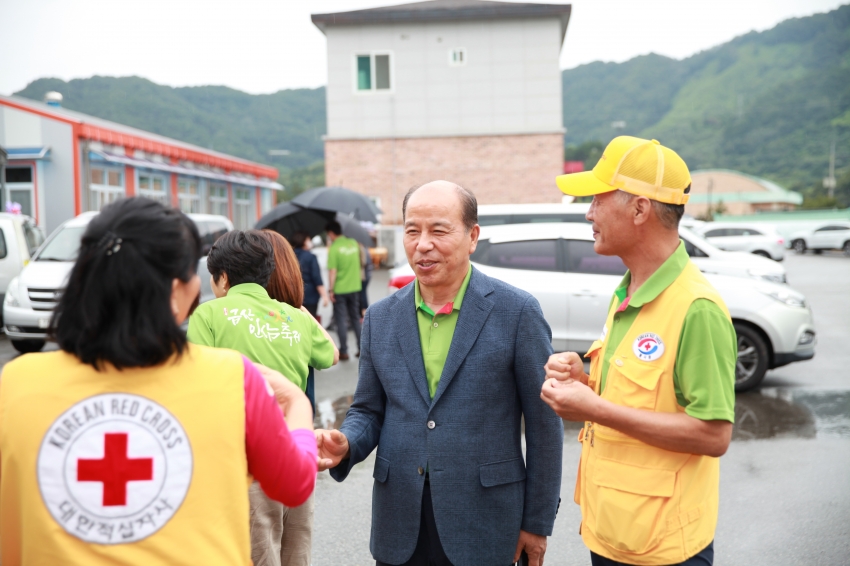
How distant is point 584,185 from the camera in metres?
2.27

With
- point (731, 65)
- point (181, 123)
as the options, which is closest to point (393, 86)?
point (181, 123)

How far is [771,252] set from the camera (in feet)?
101

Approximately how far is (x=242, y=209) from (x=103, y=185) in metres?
14.3

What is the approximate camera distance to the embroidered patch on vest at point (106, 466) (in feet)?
4.87

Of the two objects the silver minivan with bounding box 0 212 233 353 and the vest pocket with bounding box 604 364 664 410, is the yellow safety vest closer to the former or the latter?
the vest pocket with bounding box 604 364 664 410

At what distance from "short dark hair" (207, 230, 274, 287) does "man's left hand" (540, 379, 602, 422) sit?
1.85 metres

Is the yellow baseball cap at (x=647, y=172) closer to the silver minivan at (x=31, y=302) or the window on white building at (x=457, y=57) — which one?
the silver minivan at (x=31, y=302)

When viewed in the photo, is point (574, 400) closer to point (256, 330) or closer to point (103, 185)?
point (256, 330)

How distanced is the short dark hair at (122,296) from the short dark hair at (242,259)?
1886mm

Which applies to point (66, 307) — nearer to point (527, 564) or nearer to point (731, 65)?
point (527, 564)

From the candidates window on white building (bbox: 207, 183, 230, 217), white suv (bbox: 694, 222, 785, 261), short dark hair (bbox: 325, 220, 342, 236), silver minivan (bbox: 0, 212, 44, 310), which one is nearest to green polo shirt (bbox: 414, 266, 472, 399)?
short dark hair (bbox: 325, 220, 342, 236)

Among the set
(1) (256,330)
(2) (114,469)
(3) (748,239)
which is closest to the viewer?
(2) (114,469)

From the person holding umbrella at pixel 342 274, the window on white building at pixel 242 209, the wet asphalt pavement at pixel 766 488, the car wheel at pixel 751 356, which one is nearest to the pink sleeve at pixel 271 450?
the wet asphalt pavement at pixel 766 488

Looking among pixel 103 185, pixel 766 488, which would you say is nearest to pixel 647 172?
pixel 766 488
